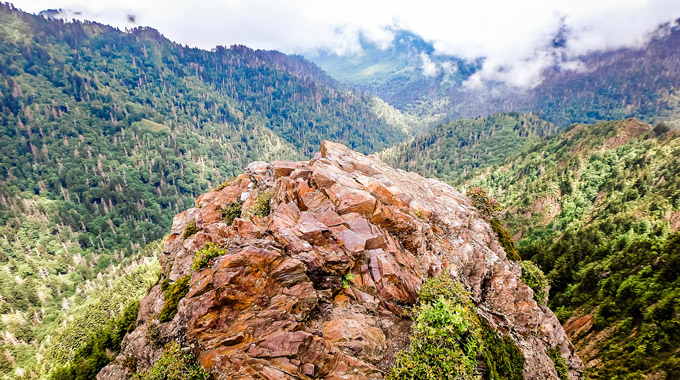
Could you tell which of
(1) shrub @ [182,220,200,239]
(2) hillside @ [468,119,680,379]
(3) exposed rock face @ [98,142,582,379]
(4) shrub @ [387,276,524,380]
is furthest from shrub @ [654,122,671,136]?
(1) shrub @ [182,220,200,239]

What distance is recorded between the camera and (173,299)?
3466 centimetres

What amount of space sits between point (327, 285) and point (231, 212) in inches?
969

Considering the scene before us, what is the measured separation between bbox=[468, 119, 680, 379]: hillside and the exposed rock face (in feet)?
69.1

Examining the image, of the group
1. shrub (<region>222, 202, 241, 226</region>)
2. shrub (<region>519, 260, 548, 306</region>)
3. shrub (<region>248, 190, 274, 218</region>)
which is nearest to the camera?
shrub (<region>248, 190, 274, 218</region>)

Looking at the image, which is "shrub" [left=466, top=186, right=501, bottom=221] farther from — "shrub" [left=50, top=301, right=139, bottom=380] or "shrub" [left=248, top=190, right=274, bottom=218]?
"shrub" [left=50, top=301, right=139, bottom=380]

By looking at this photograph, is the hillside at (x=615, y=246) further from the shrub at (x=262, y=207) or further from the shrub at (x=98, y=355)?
the shrub at (x=98, y=355)

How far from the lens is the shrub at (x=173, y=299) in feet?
112

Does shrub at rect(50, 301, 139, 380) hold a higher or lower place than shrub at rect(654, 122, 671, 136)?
lower

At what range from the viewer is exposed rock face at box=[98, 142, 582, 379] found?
2667cm

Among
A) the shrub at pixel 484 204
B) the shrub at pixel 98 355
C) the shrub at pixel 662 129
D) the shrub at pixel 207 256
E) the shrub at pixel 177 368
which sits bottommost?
the shrub at pixel 98 355

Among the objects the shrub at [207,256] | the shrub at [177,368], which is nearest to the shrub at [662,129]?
the shrub at [207,256]

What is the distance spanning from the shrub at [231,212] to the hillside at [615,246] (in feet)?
222

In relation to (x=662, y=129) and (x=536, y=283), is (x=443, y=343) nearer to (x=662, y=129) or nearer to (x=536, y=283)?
(x=536, y=283)

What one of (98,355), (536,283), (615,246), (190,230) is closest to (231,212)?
(190,230)
